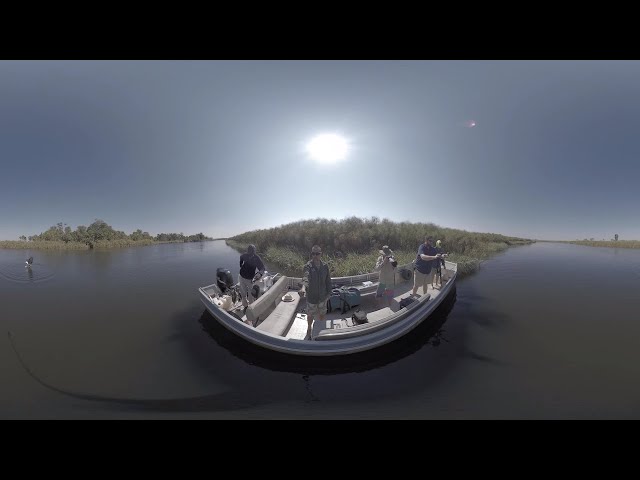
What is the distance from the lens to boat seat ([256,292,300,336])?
15.6 ft

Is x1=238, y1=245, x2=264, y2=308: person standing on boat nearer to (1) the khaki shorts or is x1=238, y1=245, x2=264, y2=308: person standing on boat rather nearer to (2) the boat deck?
(2) the boat deck

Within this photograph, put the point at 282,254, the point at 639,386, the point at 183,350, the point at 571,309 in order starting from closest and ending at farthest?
the point at 639,386
the point at 183,350
the point at 571,309
the point at 282,254

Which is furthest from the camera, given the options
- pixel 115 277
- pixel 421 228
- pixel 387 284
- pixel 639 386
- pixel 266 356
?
pixel 421 228

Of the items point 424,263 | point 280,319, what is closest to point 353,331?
point 280,319

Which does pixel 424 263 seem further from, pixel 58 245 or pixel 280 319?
pixel 58 245

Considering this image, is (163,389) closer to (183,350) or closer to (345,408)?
(183,350)

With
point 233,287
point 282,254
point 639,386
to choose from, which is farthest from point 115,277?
point 639,386

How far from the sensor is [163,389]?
3857mm

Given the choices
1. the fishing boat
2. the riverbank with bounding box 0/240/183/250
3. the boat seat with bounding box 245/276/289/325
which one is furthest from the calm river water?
the riverbank with bounding box 0/240/183/250

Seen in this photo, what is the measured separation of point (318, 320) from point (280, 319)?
3.21 feet

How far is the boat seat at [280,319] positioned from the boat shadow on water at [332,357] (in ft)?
1.48

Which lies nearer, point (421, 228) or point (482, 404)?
point (482, 404)

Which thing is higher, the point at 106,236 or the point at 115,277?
the point at 106,236

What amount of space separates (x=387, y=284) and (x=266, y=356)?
3555 mm
